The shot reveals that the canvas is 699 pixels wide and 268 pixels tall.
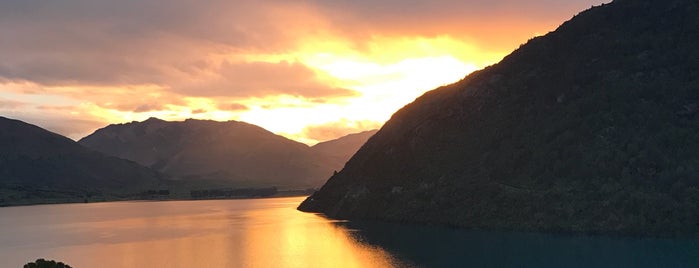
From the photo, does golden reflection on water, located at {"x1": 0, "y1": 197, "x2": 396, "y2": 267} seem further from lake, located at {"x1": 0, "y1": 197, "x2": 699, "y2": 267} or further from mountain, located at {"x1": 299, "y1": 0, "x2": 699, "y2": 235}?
mountain, located at {"x1": 299, "y1": 0, "x2": 699, "y2": 235}

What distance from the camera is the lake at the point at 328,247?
93.4 metres

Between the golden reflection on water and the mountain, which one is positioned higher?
the mountain

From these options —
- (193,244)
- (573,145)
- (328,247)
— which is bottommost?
(328,247)

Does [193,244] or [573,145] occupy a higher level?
[573,145]

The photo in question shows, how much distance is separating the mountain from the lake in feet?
35.7

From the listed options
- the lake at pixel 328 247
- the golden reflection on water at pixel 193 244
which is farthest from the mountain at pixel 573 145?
the golden reflection on water at pixel 193 244

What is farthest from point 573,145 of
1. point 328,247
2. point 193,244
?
point 193,244

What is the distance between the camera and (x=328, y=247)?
373 feet

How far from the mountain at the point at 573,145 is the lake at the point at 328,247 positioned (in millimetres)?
10893

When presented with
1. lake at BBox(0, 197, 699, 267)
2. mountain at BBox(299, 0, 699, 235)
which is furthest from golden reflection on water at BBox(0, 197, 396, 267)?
mountain at BBox(299, 0, 699, 235)

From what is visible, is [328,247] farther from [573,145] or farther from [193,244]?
[573,145]

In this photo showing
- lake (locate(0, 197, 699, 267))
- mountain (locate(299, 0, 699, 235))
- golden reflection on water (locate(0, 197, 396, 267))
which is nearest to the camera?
lake (locate(0, 197, 699, 267))

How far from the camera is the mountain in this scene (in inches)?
5049

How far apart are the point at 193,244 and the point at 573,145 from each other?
94.2 m
